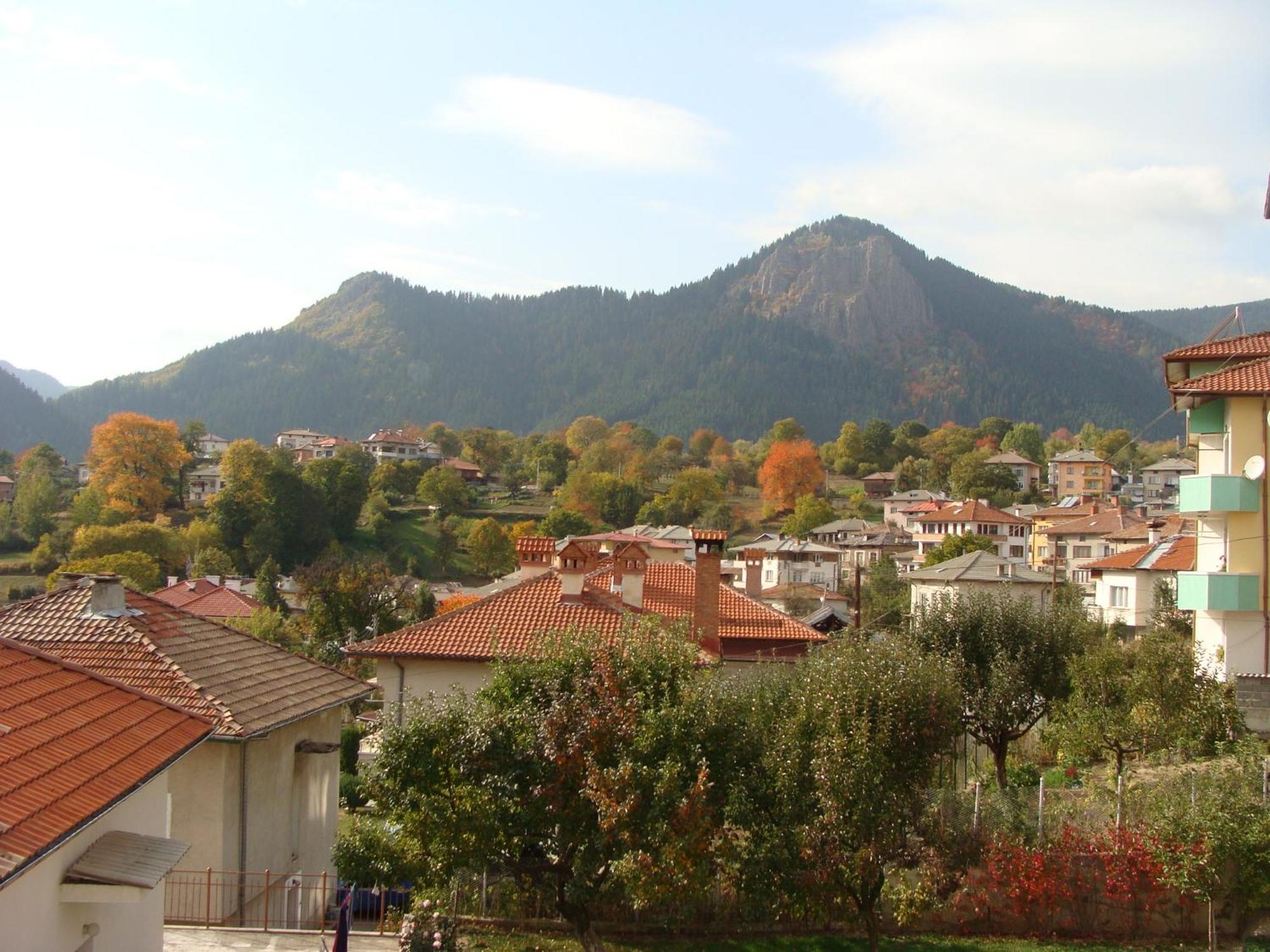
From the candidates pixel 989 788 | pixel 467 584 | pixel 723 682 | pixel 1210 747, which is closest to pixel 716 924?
pixel 723 682

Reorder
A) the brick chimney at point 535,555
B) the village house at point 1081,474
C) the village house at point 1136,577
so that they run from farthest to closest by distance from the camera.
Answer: the village house at point 1081,474 < the village house at point 1136,577 < the brick chimney at point 535,555

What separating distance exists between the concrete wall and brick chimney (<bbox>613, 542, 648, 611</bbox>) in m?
15.1

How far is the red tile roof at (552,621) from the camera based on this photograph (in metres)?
20.6

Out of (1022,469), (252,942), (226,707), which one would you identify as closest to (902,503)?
(1022,469)

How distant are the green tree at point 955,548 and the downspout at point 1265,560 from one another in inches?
1933

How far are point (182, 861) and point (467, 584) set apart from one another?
75904 mm

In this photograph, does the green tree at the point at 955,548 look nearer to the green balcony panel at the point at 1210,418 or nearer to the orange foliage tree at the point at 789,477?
the orange foliage tree at the point at 789,477

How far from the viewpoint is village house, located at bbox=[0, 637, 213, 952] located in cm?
627

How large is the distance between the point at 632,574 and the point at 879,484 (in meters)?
116

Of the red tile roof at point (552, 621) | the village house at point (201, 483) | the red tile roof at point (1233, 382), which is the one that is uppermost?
the red tile roof at point (1233, 382)

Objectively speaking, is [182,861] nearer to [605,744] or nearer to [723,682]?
[605,744]

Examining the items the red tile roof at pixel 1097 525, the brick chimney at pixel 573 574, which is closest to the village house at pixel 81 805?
the brick chimney at pixel 573 574

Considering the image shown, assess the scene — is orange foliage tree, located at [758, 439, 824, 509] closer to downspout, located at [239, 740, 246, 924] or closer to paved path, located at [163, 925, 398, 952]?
downspout, located at [239, 740, 246, 924]

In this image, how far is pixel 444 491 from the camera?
357 feet
